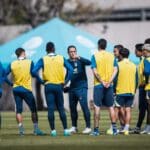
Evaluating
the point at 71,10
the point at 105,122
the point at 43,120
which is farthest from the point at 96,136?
the point at 71,10

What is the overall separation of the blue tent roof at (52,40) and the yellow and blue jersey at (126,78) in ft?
47.4

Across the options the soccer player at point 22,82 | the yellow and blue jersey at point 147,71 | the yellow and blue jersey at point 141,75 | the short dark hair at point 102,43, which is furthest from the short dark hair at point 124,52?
the soccer player at point 22,82

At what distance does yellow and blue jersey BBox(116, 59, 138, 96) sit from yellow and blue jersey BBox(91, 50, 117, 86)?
0.60 m

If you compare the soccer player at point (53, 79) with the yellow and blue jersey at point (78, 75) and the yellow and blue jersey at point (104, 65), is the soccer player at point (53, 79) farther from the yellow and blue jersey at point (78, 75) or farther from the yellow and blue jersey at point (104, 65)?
the yellow and blue jersey at point (78, 75)

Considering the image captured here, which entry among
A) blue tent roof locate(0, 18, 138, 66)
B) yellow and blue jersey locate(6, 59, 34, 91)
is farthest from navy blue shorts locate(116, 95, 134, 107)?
blue tent roof locate(0, 18, 138, 66)

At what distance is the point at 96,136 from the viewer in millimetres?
21906

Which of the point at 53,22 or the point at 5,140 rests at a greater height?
the point at 53,22

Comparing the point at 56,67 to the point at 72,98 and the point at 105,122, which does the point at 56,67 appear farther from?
the point at 105,122

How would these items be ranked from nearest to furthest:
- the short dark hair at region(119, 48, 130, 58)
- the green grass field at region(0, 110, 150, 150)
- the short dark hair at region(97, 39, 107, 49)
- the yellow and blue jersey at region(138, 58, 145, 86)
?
the green grass field at region(0, 110, 150, 150)
the short dark hair at region(97, 39, 107, 49)
the short dark hair at region(119, 48, 130, 58)
the yellow and blue jersey at region(138, 58, 145, 86)

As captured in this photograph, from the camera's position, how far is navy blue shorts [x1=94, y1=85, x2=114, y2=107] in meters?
22.5

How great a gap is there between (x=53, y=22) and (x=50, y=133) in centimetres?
1659

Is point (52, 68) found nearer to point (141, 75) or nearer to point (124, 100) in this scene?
point (124, 100)

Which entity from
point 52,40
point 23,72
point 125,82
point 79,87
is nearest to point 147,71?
point 125,82

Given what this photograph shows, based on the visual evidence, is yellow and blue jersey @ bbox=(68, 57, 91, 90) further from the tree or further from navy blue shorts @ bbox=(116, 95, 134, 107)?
the tree
